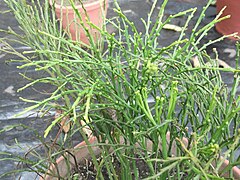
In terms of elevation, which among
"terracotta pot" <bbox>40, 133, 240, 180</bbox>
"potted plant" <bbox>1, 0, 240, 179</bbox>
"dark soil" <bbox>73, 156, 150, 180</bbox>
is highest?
"potted plant" <bbox>1, 0, 240, 179</bbox>

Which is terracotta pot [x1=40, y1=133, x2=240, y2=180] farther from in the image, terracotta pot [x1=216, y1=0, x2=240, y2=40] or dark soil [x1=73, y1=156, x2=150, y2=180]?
terracotta pot [x1=216, y1=0, x2=240, y2=40]

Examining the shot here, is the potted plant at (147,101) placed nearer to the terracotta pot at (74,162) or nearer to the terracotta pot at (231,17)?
Answer: the terracotta pot at (74,162)

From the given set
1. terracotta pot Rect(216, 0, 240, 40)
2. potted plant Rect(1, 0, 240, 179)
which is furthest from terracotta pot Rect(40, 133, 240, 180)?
terracotta pot Rect(216, 0, 240, 40)

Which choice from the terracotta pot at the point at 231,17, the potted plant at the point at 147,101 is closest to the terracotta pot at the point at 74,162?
the potted plant at the point at 147,101

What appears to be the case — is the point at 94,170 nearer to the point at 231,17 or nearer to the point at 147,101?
the point at 147,101

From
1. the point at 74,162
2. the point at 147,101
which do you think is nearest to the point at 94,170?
the point at 74,162

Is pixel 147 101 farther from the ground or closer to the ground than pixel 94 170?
farther from the ground

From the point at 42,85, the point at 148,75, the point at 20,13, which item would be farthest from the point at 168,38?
the point at 148,75

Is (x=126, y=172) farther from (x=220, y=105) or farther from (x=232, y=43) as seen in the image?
(x=232, y=43)

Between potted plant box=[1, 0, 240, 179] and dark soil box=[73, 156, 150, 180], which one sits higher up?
potted plant box=[1, 0, 240, 179]
